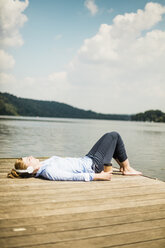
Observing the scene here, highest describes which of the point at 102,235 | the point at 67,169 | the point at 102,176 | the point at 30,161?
the point at 30,161

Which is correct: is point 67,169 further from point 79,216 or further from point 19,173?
point 79,216

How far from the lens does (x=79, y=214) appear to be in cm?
322

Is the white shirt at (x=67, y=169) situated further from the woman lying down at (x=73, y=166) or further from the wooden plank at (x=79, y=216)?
the wooden plank at (x=79, y=216)

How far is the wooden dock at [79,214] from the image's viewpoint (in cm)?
257

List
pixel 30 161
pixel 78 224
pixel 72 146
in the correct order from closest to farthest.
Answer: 1. pixel 78 224
2. pixel 30 161
3. pixel 72 146

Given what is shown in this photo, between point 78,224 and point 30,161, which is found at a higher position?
point 30,161

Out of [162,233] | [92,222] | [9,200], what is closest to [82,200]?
[92,222]

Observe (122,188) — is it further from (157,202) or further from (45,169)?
(45,169)

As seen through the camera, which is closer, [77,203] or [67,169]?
[77,203]

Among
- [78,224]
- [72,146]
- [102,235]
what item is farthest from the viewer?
[72,146]

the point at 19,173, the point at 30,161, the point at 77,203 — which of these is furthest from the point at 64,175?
the point at 77,203

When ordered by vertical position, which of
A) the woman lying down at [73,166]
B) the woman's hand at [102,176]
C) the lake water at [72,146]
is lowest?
the lake water at [72,146]

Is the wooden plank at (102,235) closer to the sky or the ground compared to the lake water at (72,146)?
closer to the sky

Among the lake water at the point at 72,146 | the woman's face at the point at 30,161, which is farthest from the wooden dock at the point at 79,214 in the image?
the lake water at the point at 72,146
